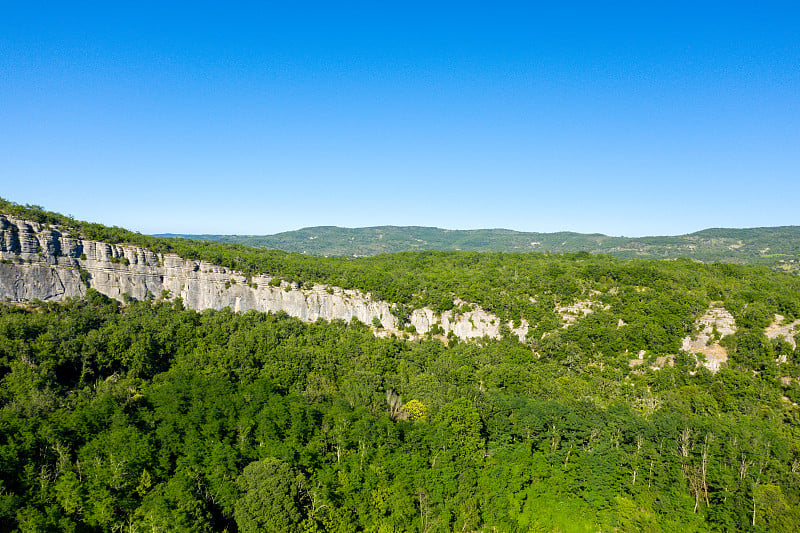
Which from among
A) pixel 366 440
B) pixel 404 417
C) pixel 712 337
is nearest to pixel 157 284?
pixel 404 417

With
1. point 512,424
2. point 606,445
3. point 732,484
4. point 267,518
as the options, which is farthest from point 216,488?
point 732,484

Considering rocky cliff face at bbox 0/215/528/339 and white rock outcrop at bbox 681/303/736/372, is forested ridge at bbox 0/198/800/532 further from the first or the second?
rocky cliff face at bbox 0/215/528/339

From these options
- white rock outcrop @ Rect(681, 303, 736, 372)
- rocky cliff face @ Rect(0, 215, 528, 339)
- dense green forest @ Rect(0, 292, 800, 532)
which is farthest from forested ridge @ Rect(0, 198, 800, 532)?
rocky cliff face @ Rect(0, 215, 528, 339)

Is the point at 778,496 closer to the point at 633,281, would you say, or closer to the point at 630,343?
the point at 630,343

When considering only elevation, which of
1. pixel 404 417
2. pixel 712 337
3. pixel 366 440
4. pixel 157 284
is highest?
pixel 157 284

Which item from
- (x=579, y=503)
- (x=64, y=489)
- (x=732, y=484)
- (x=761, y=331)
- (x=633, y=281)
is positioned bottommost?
(x=579, y=503)

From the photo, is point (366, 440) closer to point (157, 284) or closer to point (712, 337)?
point (157, 284)

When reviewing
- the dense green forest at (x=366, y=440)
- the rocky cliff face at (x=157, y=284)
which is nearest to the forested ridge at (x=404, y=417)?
the dense green forest at (x=366, y=440)
